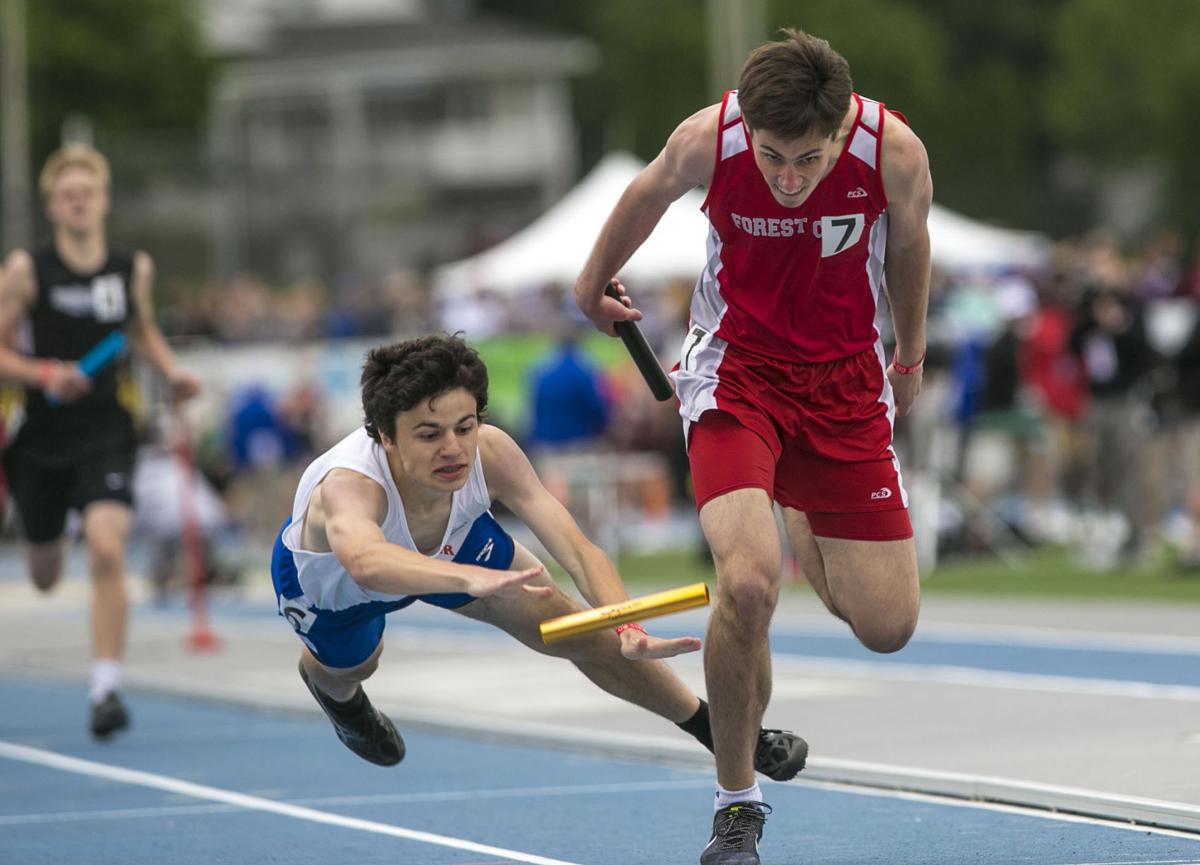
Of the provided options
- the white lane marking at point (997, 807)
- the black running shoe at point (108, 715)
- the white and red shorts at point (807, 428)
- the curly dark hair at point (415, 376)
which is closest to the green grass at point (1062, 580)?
the white lane marking at point (997, 807)

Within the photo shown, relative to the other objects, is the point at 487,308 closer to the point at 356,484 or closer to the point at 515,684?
the point at 515,684

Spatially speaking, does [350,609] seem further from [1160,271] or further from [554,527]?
[1160,271]

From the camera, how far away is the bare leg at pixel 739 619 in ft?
21.0

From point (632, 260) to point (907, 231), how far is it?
61.4ft

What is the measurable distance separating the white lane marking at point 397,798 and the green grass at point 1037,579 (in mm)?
6851

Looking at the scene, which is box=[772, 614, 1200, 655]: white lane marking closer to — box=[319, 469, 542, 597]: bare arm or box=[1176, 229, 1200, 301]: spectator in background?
box=[319, 469, 542, 597]: bare arm

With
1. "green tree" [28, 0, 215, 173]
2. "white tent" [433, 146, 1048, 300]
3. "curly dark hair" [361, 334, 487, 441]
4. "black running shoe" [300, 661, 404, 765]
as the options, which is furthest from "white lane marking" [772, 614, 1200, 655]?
"green tree" [28, 0, 215, 173]

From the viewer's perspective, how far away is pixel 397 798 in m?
8.68

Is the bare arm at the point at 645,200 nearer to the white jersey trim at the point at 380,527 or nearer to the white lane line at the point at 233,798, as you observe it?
the white jersey trim at the point at 380,527

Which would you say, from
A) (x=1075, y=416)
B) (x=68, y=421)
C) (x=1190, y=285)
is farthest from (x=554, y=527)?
(x=1190, y=285)

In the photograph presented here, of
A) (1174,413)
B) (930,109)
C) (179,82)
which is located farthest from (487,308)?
(930,109)

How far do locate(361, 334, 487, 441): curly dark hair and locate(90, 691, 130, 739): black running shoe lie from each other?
419 centimetres

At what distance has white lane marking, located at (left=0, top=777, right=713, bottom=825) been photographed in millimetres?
8484

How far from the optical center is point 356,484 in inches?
255
